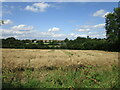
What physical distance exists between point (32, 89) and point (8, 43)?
34.1m

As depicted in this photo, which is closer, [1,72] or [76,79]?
[76,79]

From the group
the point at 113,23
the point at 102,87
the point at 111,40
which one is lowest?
the point at 102,87

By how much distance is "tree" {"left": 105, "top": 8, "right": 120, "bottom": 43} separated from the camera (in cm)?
2674

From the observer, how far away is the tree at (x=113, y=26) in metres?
26.7

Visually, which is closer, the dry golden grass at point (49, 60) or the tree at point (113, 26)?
the dry golden grass at point (49, 60)

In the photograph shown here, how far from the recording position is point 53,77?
5246mm

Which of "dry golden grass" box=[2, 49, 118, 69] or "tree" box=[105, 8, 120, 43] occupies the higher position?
"tree" box=[105, 8, 120, 43]

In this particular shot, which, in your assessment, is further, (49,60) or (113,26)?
(113,26)

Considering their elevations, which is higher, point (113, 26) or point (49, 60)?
point (113, 26)

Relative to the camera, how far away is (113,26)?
27.2 meters

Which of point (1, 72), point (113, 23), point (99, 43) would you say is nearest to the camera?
point (1, 72)

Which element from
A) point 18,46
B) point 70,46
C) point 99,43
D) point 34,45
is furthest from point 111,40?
point 18,46

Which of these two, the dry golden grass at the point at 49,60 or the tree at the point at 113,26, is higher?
the tree at the point at 113,26

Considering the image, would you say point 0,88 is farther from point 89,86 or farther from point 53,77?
point 89,86
